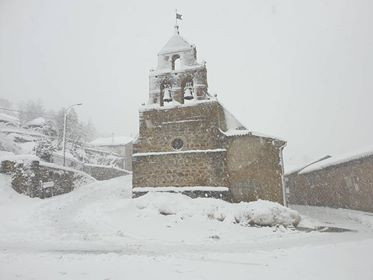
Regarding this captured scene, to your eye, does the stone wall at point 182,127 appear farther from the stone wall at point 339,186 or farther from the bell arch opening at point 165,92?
the stone wall at point 339,186

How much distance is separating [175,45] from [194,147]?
7520 mm

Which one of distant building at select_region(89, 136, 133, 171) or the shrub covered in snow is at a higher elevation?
distant building at select_region(89, 136, 133, 171)

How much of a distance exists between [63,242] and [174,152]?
10293 mm

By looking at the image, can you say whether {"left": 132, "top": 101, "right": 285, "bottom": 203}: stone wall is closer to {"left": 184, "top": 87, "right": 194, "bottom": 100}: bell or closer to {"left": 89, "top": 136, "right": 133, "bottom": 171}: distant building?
{"left": 184, "top": 87, "right": 194, "bottom": 100}: bell

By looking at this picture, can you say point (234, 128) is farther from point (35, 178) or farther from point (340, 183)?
point (35, 178)

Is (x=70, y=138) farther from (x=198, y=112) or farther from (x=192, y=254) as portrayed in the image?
(x=192, y=254)

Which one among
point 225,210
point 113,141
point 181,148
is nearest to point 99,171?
point 181,148

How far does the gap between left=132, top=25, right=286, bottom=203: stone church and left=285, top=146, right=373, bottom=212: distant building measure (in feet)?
19.6

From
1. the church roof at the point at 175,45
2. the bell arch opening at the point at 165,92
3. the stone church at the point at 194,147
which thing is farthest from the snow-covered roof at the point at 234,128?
the church roof at the point at 175,45

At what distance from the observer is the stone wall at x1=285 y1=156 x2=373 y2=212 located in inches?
840

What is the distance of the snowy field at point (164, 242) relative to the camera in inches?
275

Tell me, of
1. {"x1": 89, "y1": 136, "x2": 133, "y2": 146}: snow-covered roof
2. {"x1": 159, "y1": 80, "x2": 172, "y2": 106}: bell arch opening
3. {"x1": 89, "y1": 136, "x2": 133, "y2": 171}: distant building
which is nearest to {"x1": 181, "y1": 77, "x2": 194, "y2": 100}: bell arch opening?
{"x1": 159, "y1": 80, "x2": 172, "y2": 106}: bell arch opening

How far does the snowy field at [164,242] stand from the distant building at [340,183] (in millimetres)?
2545

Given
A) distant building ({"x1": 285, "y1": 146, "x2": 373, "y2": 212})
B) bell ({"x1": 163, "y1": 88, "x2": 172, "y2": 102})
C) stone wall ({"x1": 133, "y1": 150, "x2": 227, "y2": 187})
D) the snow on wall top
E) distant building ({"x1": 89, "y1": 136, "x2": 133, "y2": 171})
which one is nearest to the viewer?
stone wall ({"x1": 133, "y1": 150, "x2": 227, "y2": 187})
